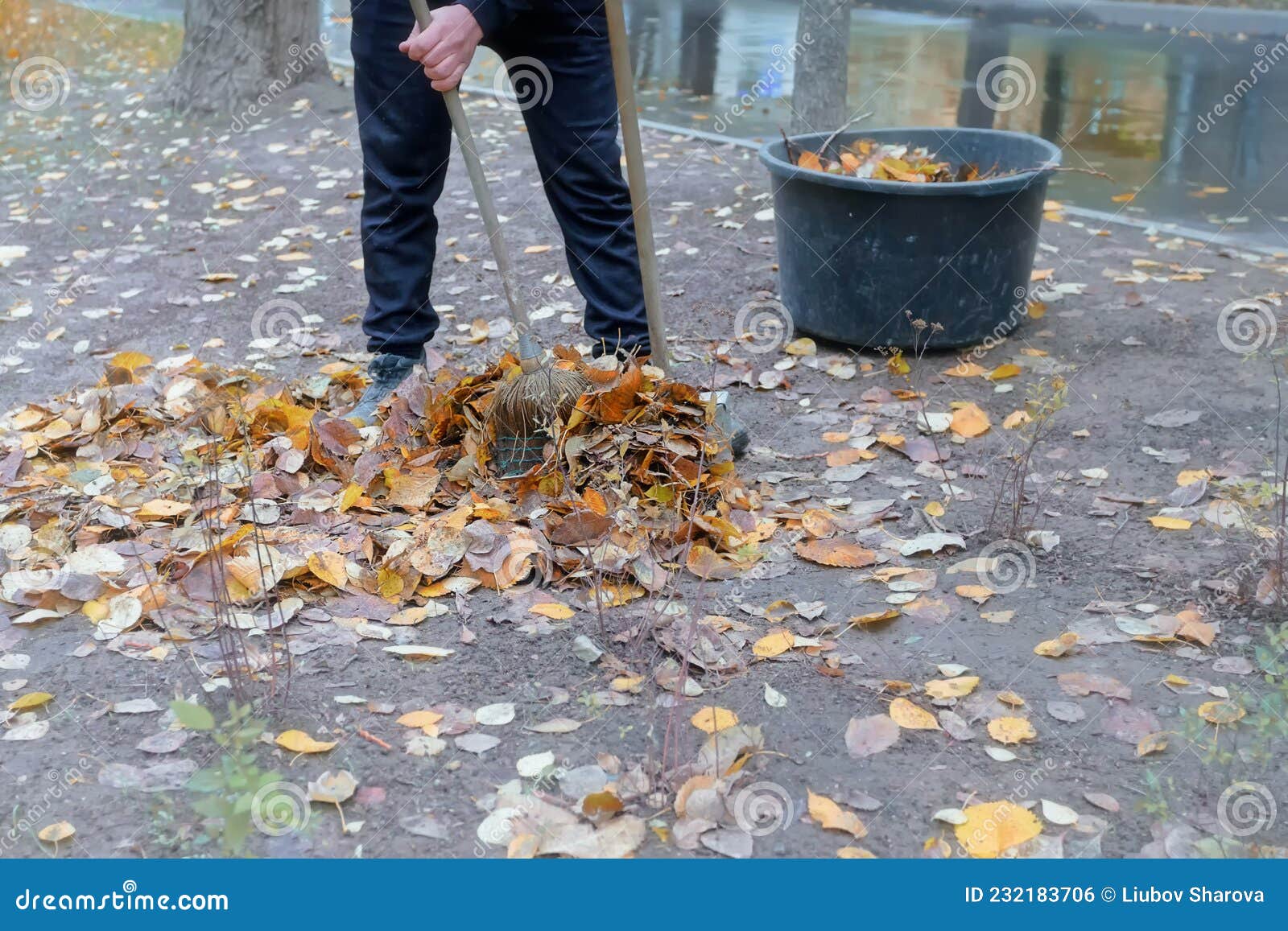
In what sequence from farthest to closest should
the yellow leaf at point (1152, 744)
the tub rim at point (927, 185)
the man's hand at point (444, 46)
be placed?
the tub rim at point (927, 185)
the man's hand at point (444, 46)
the yellow leaf at point (1152, 744)

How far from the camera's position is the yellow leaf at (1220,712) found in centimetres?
187

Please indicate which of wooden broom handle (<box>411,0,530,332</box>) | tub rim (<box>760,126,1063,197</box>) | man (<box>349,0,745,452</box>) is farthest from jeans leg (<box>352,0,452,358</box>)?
tub rim (<box>760,126,1063,197</box>)

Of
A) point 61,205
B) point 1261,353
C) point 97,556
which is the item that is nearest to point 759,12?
point 61,205

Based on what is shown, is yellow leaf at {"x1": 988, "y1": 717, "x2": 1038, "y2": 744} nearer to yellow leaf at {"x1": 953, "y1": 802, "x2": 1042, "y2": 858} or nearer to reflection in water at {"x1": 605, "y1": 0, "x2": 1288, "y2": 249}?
yellow leaf at {"x1": 953, "y1": 802, "x2": 1042, "y2": 858}

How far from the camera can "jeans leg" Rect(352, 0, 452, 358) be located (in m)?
2.80

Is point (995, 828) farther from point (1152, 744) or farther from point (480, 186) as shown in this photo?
point (480, 186)

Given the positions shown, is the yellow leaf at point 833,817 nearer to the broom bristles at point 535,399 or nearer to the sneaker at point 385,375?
the broom bristles at point 535,399

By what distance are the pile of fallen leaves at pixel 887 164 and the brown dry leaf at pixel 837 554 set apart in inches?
53.7

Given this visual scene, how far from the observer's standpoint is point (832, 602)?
228 centimetres

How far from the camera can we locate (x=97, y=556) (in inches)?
93.1

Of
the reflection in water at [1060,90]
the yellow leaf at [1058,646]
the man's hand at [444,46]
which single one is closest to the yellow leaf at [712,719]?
the yellow leaf at [1058,646]

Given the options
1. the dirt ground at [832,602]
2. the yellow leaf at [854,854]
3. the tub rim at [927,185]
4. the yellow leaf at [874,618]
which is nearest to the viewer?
the yellow leaf at [854,854]

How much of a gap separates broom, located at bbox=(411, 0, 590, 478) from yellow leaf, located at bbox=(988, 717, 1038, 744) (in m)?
1.09

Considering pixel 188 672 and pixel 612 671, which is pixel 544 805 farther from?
pixel 188 672
